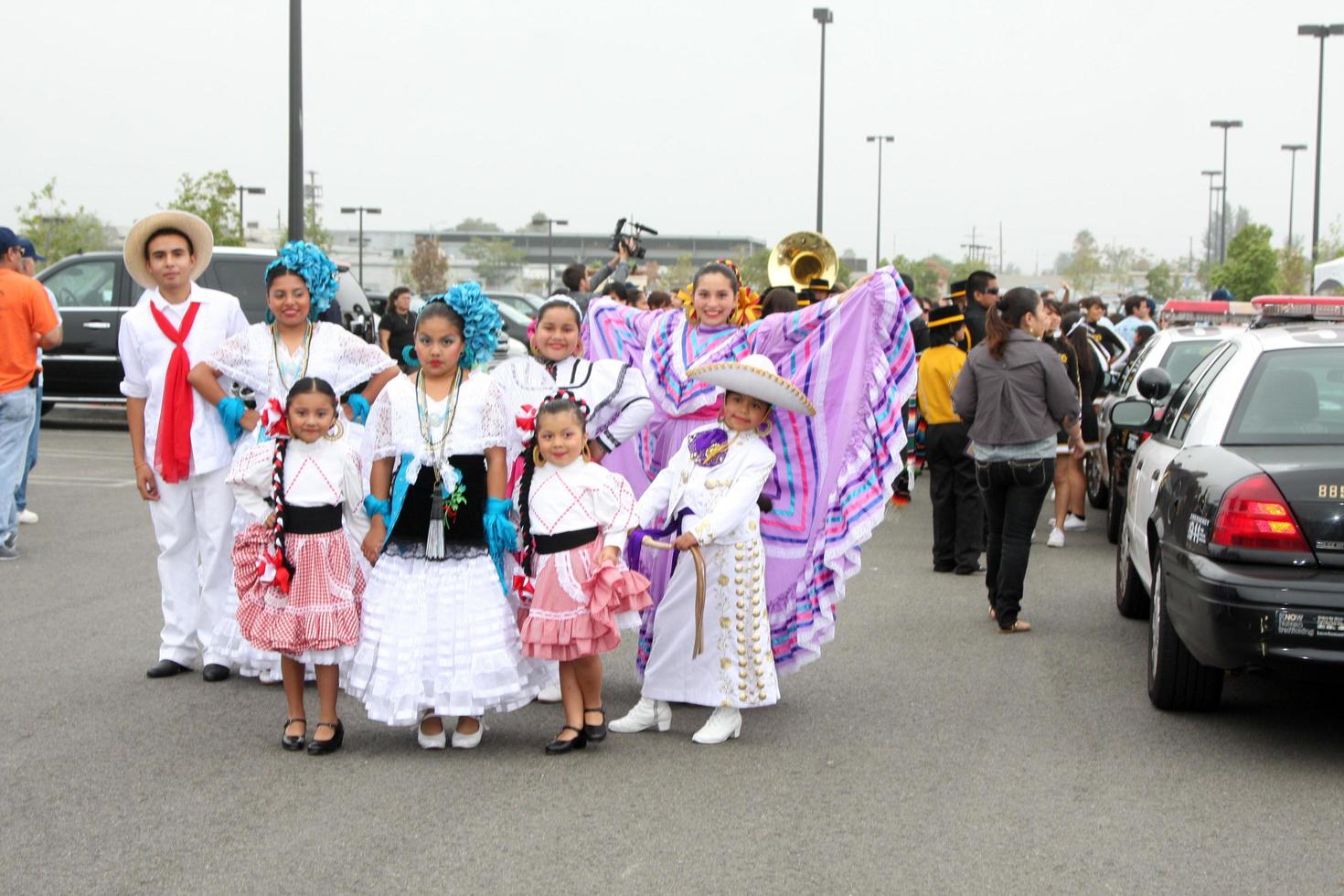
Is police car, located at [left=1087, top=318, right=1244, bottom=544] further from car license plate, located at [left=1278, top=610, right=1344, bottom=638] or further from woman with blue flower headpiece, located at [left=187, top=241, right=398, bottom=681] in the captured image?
woman with blue flower headpiece, located at [left=187, top=241, right=398, bottom=681]

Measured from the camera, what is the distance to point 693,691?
617 centimetres

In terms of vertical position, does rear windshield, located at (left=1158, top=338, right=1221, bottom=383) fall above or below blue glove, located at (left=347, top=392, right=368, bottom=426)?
above

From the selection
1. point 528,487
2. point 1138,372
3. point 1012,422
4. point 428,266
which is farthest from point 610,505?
point 428,266

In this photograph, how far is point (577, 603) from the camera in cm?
578

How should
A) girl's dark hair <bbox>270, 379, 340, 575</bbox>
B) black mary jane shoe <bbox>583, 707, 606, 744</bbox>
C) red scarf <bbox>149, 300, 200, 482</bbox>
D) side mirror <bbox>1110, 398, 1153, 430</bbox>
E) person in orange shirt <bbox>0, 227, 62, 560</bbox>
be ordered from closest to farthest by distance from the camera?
girl's dark hair <bbox>270, 379, 340, 575</bbox> → black mary jane shoe <bbox>583, 707, 606, 744</bbox> → red scarf <bbox>149, 300, 200, 482</bbox> → side mirror <bbox>1110, 398, 1153, 430</bbox> → person in orange shirt <bbox>0, 227, 62, 560</bbox>

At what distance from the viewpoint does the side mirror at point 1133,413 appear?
7754mm

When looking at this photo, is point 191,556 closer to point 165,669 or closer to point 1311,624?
point 165,669

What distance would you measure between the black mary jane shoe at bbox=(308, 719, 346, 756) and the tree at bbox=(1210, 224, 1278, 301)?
47777 millimetres

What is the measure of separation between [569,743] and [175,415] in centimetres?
255

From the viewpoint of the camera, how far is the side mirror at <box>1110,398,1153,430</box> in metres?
7.75

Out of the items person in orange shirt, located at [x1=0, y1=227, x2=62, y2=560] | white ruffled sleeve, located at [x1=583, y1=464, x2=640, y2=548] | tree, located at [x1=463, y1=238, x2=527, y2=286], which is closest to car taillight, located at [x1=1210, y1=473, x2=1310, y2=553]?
white ruffled sleeve, located at [x1=583, y1=464, x2=640, y2=548]

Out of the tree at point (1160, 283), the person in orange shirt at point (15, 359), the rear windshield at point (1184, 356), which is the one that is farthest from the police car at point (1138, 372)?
the tree at point (1160, 283)

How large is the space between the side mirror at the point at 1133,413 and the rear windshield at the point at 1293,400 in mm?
1011

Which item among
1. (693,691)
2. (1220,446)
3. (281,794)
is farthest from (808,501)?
(281,794)
